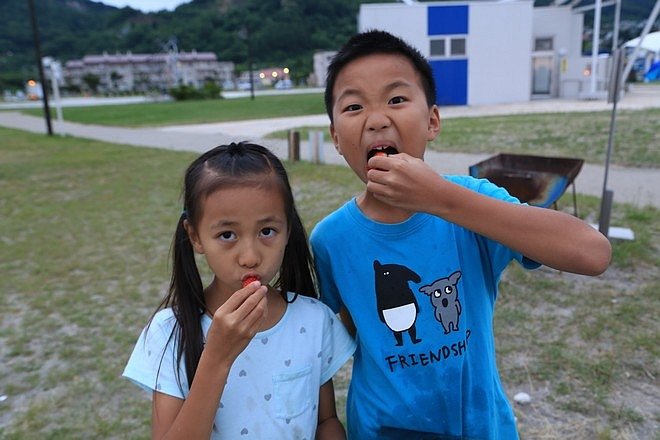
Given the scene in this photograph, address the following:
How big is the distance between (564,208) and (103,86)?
10232 cm

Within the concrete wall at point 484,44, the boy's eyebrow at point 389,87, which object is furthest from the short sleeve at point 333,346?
the concrete wall at point 484,44

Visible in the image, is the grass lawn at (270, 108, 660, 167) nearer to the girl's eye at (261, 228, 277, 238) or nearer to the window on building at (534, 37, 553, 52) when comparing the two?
the girl's eye at (261, 228, 277, 238)

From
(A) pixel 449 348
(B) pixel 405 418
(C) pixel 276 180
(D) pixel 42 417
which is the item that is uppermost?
(C) pixel 276 180

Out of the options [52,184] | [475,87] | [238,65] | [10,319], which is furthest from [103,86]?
[10,319]

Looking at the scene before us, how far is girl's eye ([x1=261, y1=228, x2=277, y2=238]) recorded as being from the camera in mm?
1317

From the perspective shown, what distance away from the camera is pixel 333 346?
151 centimetres

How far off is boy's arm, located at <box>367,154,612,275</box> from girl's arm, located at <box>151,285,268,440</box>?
1.20 ft

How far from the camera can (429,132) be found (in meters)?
1.45

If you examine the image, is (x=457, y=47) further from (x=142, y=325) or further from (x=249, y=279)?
(x=249, y=279)

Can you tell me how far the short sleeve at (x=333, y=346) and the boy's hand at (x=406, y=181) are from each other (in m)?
0.47

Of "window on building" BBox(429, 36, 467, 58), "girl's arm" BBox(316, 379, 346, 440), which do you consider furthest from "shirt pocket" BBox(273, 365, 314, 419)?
"window on building" BBox(429, 36, 467, 58)

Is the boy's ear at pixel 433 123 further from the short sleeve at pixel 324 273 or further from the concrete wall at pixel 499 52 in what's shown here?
the concrete wall at pixel 499 52

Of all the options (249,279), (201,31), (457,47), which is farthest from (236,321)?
(201,31)

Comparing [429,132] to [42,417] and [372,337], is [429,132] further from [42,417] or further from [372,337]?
[42,417]
